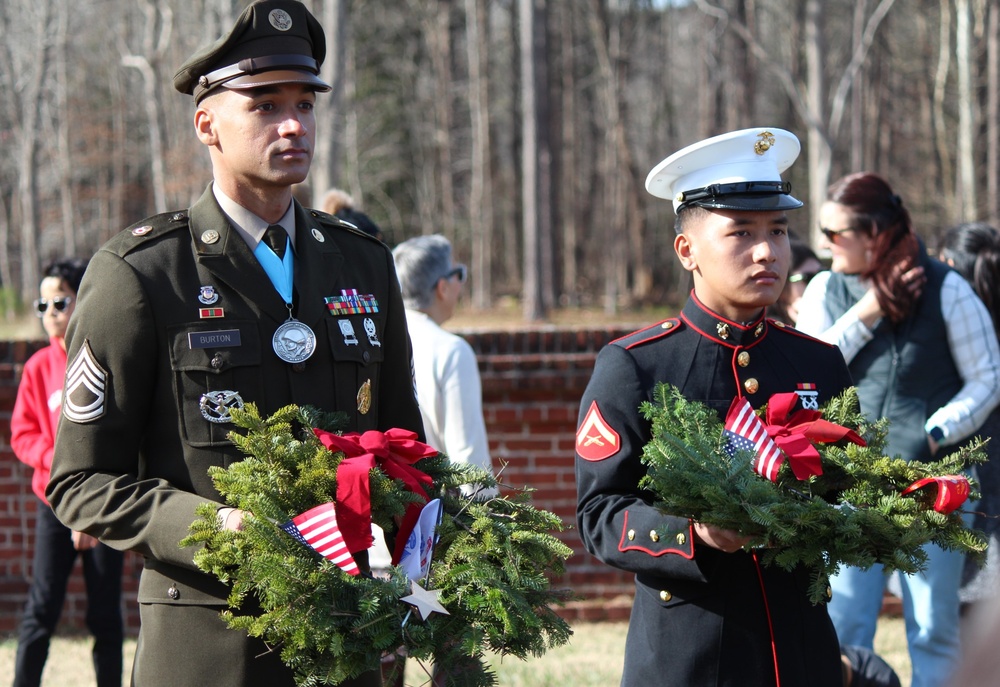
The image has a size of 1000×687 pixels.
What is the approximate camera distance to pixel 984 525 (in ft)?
15.7

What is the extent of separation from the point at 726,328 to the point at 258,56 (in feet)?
4.28

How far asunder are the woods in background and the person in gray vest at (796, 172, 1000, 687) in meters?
17.3

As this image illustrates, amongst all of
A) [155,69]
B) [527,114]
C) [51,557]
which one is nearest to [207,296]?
[51,557]

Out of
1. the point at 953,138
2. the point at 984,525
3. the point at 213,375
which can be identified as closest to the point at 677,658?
the point at 213,375

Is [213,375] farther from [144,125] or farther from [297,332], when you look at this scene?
[144,125]

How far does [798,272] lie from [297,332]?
3733mm

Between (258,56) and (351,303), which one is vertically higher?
(258,56)

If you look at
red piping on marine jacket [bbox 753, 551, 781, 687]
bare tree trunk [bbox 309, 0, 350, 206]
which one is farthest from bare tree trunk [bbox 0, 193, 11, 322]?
red piping on marine jacket [bbox 753, 551, 781, 687]

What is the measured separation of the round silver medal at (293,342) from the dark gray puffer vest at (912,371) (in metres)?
2.55

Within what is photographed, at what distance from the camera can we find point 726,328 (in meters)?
2.82

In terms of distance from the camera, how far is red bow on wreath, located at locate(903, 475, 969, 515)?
232 cm

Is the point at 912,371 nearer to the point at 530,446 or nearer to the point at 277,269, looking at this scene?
the point at 277,269

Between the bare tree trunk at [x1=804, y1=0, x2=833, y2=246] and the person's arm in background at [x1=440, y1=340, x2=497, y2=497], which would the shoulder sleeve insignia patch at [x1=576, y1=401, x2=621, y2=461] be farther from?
the bare tree trunk at [x1=804, y1=0, x2=833, y2=246]

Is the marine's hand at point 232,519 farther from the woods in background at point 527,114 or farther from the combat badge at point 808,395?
the woods in background at point 527,114
